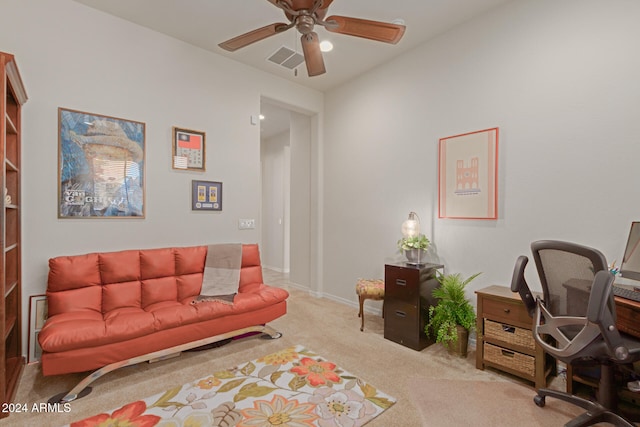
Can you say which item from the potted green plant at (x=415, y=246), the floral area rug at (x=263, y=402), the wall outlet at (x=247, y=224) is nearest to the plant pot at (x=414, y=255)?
the potted green plant at (x=415, y=246)

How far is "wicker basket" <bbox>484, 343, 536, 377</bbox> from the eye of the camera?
7.40ft

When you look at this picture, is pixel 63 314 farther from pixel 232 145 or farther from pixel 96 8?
pixel 96 8

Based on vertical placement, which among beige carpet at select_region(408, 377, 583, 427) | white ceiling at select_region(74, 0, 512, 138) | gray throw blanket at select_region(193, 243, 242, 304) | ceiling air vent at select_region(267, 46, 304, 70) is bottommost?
beige carpet at select_region(408, 377, 583, 427)

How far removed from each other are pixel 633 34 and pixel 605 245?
4.91 feet

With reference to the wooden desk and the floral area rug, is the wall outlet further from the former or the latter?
the wooden desk

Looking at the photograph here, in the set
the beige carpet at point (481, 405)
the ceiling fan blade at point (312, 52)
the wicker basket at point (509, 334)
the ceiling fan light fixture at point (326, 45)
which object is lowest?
the beige carpet at point (481, 405)

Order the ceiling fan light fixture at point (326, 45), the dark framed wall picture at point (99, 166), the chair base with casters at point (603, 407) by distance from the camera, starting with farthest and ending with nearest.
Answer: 1. the ceiling fan light fixture at point (326, 45)
2. the dark framed wall picture at point (99, 166)
3. the chair base with casters at point (603, 407)

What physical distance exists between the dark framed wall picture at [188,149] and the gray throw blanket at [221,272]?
3.10 feet

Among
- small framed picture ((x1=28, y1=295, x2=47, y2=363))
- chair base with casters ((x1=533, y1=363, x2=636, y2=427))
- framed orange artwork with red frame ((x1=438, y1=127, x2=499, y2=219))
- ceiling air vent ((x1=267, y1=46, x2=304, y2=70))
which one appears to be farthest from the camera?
ceiling air vent ((x1=267, y1=46, x2=304, y2=70))

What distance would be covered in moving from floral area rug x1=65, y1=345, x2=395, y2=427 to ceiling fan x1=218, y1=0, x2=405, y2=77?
2.44 m

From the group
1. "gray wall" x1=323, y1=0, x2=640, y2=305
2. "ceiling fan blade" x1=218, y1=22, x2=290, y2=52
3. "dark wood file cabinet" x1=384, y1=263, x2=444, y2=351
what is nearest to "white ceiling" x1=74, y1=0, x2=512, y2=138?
"gray wall" x1=323, y1=0, x2=640, y2=305

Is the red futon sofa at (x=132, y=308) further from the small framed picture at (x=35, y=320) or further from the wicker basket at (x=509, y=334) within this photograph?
the wicker basket at (x=509, y=334)

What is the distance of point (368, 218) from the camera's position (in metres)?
4.05

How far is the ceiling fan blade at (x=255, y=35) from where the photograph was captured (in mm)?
2066
